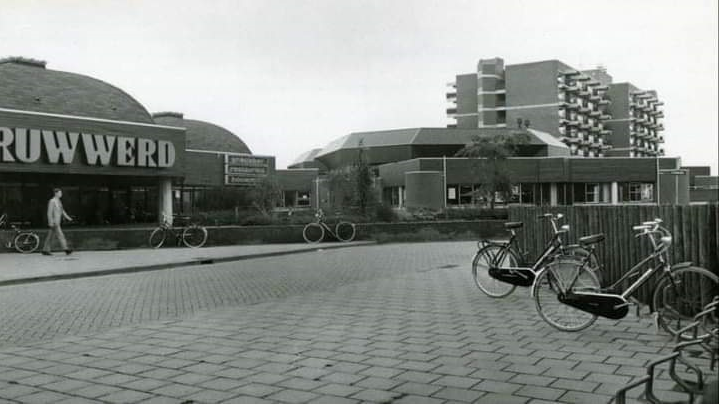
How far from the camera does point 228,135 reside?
2315 inches

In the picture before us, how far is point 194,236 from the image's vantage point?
830 inches

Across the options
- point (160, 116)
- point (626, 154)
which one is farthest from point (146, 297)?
point (626, 154)

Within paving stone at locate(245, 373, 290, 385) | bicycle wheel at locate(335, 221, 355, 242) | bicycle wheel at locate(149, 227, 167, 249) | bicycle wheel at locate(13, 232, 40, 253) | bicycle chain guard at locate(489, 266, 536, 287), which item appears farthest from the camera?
bicycle wheel at locate(335, 221, 355, 242)

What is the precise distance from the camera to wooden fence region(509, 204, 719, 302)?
6504 mm

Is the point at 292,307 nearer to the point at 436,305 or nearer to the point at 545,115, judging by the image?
the point at 436,305

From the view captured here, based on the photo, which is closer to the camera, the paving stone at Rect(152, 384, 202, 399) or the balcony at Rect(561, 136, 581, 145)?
the paving stone at Rect(152, 384, 202, 399)

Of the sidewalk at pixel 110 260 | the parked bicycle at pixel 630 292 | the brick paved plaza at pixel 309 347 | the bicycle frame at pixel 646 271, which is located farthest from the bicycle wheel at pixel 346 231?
the bicycle frame at pixel 646 271

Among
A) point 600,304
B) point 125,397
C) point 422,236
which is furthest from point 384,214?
point 125,397

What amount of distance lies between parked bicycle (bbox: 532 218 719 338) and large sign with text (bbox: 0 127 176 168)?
23.1 meters

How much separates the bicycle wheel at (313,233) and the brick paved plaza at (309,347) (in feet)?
37.7

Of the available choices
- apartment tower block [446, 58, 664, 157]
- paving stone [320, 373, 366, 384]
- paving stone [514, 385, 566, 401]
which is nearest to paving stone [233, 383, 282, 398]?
paving stone [320, 373, 366, 384]

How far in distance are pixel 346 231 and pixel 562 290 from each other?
1635cm

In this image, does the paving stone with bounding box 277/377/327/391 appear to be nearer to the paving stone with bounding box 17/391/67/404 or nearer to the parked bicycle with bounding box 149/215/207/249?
the paving stone with bounding box 17/391/67/404

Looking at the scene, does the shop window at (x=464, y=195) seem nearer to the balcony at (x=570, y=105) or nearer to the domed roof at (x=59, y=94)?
the domed roof at (x=59, y=94)
